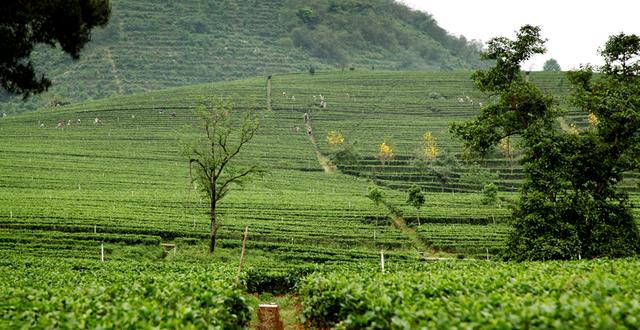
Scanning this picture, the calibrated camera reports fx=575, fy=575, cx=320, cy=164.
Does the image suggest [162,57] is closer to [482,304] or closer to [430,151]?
[430,151]

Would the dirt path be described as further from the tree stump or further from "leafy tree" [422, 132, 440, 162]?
the tree stump

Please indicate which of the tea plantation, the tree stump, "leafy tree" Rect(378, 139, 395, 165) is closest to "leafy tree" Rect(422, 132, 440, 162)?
the tea plantation

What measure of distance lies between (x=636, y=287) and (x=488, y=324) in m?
3.93

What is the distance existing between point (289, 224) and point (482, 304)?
1423 inches

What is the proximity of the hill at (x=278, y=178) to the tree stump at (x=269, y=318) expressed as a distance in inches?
685

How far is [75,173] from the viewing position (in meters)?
64.8

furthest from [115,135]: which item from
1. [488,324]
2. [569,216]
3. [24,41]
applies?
Result: [488,324]

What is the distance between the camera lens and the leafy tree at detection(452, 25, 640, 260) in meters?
24.6

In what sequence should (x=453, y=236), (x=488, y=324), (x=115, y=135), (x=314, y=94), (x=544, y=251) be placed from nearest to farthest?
(x=488, y=324)
(x=544, y=251)
(x=453, y=236)
(x=115, y=135)
(x=314, y=94)

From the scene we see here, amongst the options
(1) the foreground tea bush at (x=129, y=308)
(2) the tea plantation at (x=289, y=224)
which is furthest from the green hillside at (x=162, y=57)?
(1) the foreground tea bush at (x=129, y=308)

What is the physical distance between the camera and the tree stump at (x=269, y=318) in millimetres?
15000

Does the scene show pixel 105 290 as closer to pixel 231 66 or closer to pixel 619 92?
pixel 619 92

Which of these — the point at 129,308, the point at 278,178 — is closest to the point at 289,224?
the point at 278,178

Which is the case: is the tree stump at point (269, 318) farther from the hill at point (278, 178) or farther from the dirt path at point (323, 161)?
the dirt path at point (323, 161)
